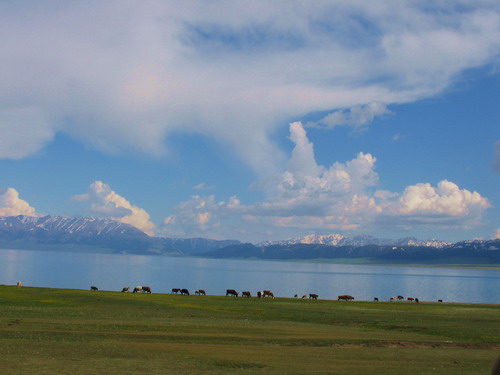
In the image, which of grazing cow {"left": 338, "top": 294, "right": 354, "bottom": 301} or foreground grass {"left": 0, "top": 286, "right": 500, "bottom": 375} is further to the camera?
grazing cow {"left": 338, "top": 294, "right": 354, "bottom": 301}

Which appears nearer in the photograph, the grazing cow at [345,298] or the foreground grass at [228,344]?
the foreground grass at [228,344]

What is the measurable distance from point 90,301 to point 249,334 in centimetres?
3210

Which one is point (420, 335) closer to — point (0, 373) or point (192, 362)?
point (192, 362)

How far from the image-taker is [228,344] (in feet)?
100

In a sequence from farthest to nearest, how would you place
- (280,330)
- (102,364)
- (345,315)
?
(345,315), (280,330), (102,364)

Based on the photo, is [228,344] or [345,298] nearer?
[228,344]

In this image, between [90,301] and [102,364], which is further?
[90,301]

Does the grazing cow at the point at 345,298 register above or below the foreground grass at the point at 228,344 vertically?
below

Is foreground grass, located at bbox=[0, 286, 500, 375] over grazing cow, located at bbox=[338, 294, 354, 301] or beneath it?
over

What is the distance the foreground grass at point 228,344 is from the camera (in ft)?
73.9

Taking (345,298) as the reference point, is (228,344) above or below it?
above

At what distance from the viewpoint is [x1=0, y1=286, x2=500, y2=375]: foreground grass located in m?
22.5

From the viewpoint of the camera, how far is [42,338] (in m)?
29.3

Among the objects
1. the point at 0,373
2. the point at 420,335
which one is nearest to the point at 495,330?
the point at 420,335
